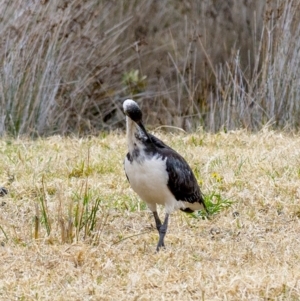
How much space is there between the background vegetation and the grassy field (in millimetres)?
1241

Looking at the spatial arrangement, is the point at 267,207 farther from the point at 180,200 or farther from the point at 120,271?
the point at 120,271

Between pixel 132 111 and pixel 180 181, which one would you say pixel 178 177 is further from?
pixel 132 111

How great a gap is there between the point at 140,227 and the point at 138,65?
665 centimetres

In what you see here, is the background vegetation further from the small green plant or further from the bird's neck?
the bird's neck

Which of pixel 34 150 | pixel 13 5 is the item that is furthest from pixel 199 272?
pixel 13 5

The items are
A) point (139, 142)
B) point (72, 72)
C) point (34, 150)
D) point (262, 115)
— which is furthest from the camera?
point (72, 72)

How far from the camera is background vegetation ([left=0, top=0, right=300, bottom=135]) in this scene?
31.4 ft

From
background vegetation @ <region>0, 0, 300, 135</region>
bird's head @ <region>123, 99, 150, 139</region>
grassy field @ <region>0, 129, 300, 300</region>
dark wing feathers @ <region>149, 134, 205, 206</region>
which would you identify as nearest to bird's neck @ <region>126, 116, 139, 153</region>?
bird's head @ <region>123, 99, 150, 139</region>

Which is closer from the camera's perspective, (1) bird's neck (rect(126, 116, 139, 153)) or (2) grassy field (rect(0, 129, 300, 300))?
(2) grassy field (rect(0, 129, 300, 300))

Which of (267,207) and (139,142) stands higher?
(139,142)

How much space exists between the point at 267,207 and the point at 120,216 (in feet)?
3.44

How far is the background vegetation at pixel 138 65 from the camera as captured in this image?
9.58m

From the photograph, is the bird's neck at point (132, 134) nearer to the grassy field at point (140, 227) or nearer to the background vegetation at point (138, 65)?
the grassy field at point (140, 227)

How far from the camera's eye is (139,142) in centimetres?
538
